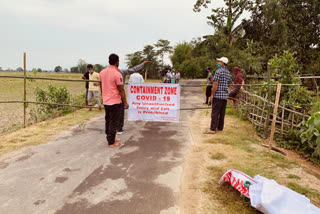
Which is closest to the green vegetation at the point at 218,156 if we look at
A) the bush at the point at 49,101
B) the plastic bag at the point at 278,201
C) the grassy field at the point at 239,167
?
the grassy field at the point at 239,167

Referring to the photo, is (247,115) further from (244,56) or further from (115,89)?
(244,56)

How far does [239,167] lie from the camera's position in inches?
143

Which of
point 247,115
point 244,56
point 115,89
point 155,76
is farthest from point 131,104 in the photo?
point 155,76

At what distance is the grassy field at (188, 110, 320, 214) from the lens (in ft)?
8.81

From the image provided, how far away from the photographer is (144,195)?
9.12 feet

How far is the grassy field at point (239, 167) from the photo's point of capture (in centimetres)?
269

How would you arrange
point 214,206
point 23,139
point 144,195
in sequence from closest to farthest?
point 214,206
point 144,195
point 23,139

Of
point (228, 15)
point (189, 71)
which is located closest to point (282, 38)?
point (228, 15)

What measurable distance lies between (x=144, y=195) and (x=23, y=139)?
3479 mm

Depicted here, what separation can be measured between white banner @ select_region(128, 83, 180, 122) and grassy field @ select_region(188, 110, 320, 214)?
0.90m

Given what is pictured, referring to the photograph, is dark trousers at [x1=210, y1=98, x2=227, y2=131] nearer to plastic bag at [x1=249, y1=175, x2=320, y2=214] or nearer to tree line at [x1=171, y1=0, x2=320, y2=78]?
plastic bag at [x1=249, y1=175, x2=320, y2=214]

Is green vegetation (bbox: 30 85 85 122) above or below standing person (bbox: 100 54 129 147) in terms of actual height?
below

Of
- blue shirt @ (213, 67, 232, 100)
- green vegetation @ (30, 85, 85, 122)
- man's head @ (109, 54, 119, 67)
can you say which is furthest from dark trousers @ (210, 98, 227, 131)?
→ green vegetation @ (30, 85, 85, 122)

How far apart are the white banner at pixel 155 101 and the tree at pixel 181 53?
4169 cm
